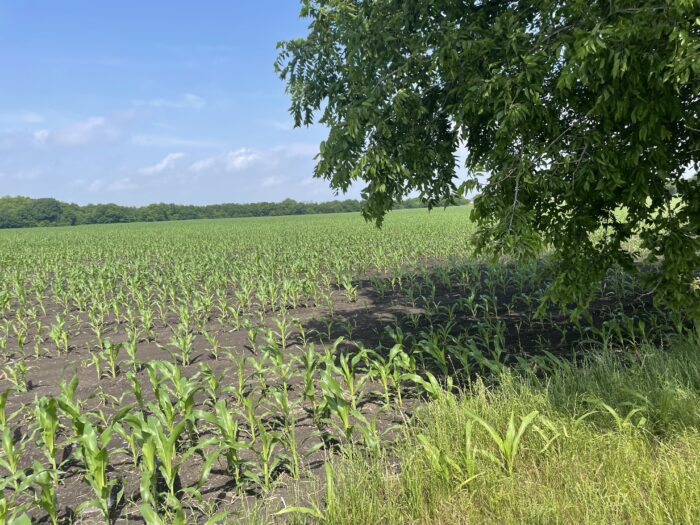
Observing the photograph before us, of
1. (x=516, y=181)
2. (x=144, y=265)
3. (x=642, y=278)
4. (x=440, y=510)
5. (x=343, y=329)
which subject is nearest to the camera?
(x=440, y=510)

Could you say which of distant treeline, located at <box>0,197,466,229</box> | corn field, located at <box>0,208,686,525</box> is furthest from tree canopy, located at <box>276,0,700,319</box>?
distant treeline, located at <box>0,197,466,229</box>

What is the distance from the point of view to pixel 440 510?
10.2 ft

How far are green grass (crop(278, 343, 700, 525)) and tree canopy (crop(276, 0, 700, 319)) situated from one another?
1305 millimetres

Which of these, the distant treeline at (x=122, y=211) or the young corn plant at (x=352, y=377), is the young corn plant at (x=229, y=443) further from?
the distant treeline at (x=122, y=211)

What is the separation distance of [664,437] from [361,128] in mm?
4146

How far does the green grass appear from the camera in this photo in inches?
113

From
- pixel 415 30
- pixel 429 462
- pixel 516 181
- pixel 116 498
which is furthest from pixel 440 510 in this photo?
pixel 415 30

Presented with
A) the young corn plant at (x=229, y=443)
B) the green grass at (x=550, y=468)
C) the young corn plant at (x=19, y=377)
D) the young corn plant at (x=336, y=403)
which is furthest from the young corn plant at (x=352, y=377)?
the young corn plant at (x=19, y=377)

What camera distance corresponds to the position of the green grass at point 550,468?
2.88 meters

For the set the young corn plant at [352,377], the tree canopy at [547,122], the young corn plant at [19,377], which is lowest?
the young corn plant at [19,377]

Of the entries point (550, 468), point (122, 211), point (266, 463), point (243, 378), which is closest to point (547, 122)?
point (550, 468)

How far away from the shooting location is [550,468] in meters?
3.35

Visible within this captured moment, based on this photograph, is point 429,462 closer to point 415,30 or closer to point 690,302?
point 690,302

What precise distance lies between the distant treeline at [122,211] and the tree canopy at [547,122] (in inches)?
3952
